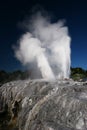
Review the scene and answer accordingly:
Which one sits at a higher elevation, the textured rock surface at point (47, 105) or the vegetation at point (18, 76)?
the vegetation at point (18, 76)

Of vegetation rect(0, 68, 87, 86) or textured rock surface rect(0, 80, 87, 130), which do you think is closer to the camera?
textured rock surface rect(0, 80, 87, 130)

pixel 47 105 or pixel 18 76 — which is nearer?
pixel 47 105

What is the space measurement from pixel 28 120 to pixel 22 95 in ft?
18.0

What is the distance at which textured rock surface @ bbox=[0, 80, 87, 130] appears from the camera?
47.0 ft

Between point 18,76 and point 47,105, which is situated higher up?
point 18,76

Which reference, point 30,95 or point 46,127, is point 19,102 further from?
point 46,127

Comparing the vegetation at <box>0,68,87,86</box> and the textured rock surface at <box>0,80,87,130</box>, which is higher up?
the vegetation at <box>0,68,87,86</box>

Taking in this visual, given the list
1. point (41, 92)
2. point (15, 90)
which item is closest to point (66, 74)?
point (15, 90)

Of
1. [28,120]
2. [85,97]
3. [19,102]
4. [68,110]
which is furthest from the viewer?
[19,102]

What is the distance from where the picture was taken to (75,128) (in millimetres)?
13531

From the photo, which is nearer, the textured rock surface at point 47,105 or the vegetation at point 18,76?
the textured rock surface at point 47,105

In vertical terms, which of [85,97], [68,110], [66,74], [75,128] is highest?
[66,74]

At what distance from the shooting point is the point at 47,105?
1745 centimetres

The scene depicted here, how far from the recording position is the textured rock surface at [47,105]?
47.0ft
